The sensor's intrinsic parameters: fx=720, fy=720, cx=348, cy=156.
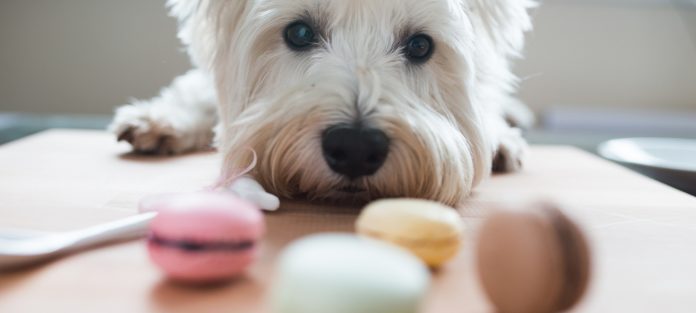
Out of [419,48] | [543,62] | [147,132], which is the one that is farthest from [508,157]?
[543,62]

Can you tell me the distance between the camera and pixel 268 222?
1103 mm

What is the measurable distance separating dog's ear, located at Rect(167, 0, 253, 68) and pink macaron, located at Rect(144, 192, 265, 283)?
728mm

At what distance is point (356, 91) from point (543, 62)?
7.13ft

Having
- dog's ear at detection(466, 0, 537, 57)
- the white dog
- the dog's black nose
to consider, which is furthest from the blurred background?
the dog's black nose

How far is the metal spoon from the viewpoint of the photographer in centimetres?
83

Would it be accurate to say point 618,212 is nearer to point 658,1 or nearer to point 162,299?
point 162,299

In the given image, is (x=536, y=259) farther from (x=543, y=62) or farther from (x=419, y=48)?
(x=543, y=62)

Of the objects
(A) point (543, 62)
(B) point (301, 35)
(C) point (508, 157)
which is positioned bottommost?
(C) point (508, 157)

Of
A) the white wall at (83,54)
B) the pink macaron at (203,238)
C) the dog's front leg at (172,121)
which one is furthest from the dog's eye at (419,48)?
the white wall at (83,54)

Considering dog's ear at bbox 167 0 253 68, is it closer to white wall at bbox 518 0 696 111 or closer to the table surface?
the table surface

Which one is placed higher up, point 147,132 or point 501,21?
point 501,21

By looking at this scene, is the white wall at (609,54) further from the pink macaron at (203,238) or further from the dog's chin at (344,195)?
the pink macaron at (203,238)

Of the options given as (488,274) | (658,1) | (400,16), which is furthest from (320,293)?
(658,1)

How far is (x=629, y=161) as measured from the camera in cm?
188
